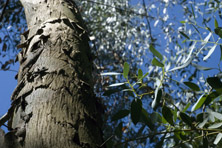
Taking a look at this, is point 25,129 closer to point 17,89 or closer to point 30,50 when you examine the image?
point 17,89

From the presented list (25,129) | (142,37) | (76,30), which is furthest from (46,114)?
(142,37)

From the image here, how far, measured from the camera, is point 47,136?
513 mm

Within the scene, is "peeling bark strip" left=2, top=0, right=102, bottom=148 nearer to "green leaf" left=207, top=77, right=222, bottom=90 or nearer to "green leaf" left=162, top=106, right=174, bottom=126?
"green leaf" left=162, top=106, right=174, bottom=126

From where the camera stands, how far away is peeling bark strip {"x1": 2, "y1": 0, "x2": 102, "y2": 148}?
527 mm

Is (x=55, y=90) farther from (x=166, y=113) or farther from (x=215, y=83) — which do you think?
(x=215, y=83)

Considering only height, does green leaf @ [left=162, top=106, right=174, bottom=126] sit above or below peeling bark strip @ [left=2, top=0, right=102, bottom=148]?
below

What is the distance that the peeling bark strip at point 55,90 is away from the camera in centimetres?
53

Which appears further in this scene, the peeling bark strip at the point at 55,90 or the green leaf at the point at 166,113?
the green leaf at the point at 166,113

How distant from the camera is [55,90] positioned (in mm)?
604

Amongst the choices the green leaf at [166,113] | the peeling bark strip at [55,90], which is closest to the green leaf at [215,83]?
the green leaf at [166,113]

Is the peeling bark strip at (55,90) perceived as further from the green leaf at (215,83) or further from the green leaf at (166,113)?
the green leaf at (215,83)

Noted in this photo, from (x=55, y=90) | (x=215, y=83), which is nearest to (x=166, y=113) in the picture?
(x=215, y=83)

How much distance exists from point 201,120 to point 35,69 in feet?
Result: 1.50

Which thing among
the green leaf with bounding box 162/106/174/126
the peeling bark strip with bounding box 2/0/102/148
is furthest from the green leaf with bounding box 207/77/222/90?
the peeling bark strip with bounding box 2/0/102/148
